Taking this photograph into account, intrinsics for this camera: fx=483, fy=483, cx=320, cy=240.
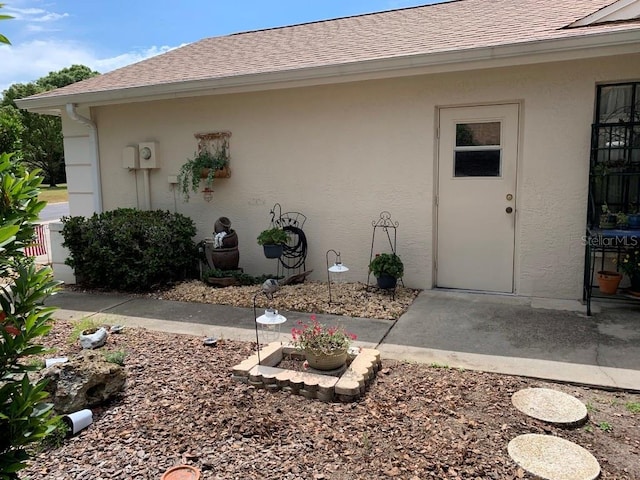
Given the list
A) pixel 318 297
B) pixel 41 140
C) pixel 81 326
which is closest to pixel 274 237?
pixel 318 297

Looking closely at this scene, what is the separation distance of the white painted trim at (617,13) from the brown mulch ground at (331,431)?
3748mm

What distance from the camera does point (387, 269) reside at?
550 cm

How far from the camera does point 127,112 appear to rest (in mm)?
7387

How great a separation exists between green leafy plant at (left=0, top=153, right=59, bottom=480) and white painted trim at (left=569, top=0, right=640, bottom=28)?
5.29m

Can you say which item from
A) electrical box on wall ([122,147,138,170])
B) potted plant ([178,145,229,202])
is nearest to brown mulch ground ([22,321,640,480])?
potted plant ([178,145,229,202])

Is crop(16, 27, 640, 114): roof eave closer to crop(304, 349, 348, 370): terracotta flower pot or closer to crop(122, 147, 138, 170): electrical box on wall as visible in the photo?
crop(122, 147, 138, 170): electrical box on wall

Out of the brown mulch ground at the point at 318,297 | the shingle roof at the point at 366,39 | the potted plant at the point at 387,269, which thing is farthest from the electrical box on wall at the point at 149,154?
the potted plant at the point at 387,269

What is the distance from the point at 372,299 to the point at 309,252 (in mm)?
1392

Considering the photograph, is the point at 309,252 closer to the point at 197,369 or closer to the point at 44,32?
the point at 197,369

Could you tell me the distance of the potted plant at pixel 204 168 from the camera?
6703mm

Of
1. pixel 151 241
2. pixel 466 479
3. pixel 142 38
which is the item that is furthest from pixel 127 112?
pixel 142 38

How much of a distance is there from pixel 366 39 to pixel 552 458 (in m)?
5.68

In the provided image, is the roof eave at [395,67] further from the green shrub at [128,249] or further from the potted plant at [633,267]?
the potted plant at [633,267]

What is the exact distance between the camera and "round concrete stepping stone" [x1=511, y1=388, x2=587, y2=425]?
2.83 metres
